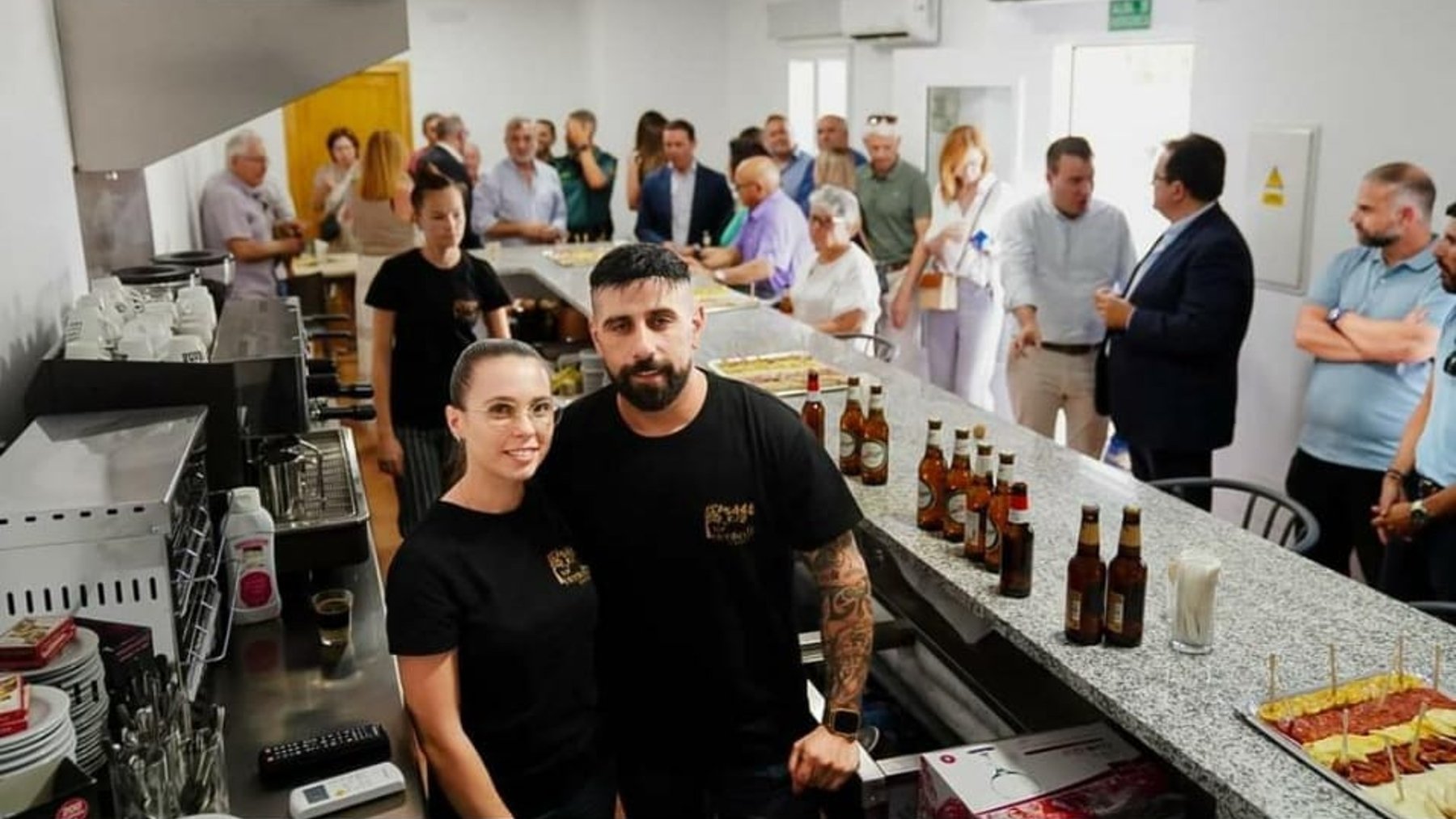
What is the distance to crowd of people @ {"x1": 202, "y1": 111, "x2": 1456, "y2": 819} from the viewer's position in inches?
70.5

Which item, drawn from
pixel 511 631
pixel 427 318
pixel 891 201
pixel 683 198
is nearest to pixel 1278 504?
pixel 511 631

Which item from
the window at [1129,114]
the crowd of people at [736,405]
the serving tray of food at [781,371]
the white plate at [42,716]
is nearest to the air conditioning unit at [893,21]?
the crowd of people at [736,405]

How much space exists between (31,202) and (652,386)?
66.7 inches

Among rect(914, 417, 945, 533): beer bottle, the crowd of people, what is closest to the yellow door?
the crowd of people

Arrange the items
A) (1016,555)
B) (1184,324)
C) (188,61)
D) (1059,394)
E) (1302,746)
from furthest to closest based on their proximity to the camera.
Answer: (1059,394) < (1184,324) < (188,61) < (1016,555) < (1302,746)

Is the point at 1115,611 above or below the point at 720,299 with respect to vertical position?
below

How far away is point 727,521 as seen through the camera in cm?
192

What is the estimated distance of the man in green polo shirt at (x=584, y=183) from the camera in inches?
318

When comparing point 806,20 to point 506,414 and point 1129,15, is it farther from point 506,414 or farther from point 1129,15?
point 506,414

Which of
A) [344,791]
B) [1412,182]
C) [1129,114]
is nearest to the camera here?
[344,791]

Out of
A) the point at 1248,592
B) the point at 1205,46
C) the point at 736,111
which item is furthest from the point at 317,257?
the point at 1248,592

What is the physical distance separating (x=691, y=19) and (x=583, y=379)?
674 cm

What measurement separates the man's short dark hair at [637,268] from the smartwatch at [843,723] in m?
0.75

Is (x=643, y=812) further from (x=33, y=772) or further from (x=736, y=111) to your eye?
(x=736, y=111)
